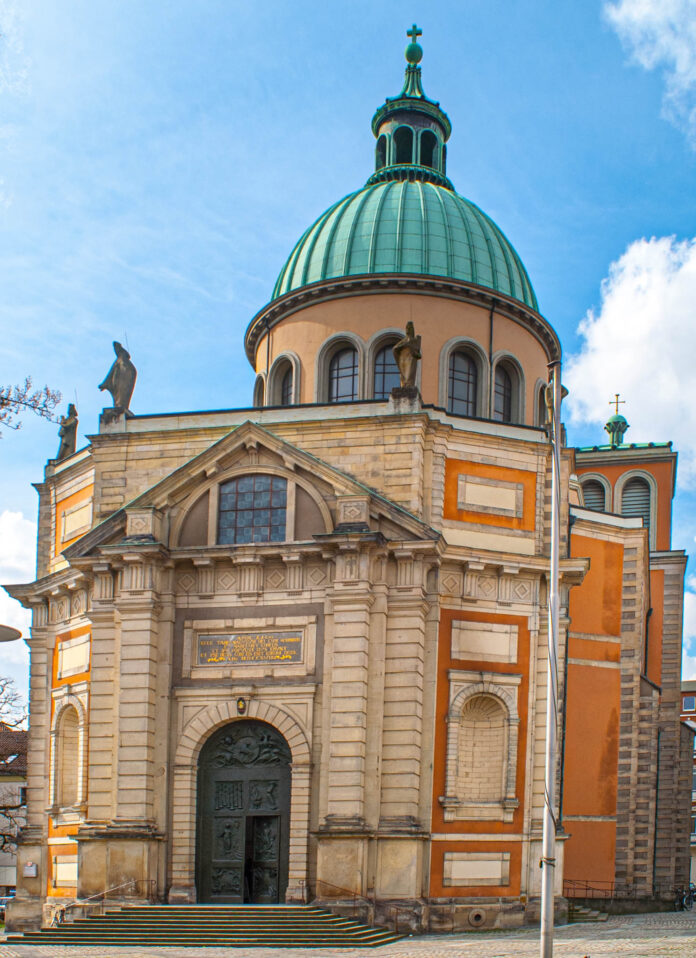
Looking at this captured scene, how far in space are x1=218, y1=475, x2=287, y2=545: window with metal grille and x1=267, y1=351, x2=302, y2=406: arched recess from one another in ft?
24.4

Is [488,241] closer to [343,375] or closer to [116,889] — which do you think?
[343,375]

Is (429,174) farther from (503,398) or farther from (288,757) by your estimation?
(288,757)

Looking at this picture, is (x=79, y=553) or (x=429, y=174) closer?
(x=79, y=553)

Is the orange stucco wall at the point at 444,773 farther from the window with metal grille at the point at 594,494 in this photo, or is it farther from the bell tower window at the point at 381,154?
the window with metal grille at the point at 594,494

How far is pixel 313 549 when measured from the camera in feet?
106

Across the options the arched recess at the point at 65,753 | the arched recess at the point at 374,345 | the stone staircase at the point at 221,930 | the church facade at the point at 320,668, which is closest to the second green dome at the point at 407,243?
the arched recess at the point at 374,345

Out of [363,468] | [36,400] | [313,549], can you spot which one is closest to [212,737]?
[313,549]

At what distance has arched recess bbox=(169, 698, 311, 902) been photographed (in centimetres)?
3145

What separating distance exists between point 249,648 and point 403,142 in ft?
66.6

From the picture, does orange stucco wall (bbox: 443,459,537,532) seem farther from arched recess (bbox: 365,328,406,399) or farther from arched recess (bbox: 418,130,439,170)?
arched recess (bbox: 418,130,439,170)

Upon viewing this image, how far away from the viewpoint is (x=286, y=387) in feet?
137

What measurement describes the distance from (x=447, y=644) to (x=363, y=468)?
4760mm

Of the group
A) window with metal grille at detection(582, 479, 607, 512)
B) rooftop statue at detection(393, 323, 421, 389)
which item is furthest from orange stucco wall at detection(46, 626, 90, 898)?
window with metal grille at detection(582, 479, 607, 512)

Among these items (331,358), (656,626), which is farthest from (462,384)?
(656,626)
